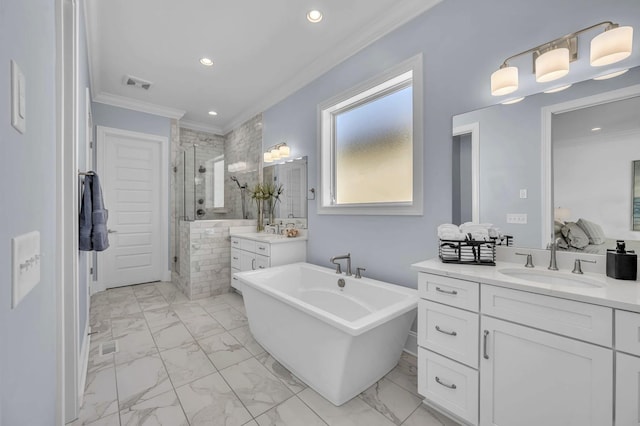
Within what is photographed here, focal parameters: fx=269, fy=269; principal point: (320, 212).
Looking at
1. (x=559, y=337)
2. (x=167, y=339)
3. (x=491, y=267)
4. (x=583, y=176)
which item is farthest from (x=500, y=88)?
(x=167, y=339)

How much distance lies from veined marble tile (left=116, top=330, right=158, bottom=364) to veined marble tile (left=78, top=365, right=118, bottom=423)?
0.52ft

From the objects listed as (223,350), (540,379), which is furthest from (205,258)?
(540,379)

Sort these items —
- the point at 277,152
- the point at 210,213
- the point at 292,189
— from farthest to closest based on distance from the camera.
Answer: the point at 210,213 < the point at 277,152 < the point at 292,189

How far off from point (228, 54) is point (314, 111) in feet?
3.68

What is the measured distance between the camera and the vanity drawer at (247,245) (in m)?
3.36

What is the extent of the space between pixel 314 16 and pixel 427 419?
3145 mm

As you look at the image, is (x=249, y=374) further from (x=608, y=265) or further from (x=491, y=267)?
(x=608, y=265)

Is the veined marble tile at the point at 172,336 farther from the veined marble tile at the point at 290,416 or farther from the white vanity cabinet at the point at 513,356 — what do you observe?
the white vanity cabinet at the point at 513,356

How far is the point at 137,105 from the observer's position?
4211 millimetres

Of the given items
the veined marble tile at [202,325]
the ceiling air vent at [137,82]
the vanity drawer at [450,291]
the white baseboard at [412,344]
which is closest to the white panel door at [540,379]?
the vanity drawer at [450,291]

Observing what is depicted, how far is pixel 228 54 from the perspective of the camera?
2.99 m

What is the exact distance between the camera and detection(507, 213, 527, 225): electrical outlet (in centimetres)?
171

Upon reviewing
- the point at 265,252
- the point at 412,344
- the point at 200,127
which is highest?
the point at 200,127

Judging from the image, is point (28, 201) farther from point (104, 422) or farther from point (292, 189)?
point (292, 189)
